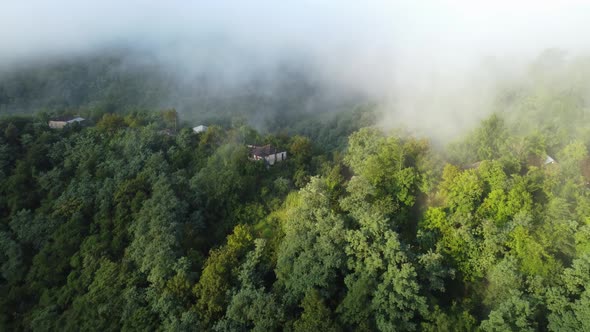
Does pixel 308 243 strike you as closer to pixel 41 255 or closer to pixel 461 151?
pixel 461 151

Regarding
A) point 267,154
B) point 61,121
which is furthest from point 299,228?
point 61,121

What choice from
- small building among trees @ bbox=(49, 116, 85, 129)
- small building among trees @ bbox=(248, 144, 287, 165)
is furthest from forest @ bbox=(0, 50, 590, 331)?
small building among trees @ bbox=(49, 116, 85, 129)

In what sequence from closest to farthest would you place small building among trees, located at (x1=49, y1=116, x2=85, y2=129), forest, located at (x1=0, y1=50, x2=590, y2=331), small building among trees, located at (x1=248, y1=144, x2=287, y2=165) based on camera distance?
forest, located at (x1=0, y1=50, x2=590, y2=331)
small building among trees, located at (x1=248, y1=144, x2=287, y2=165)
small building among trees, located at (x1=49, y1=116, x2=85, y2=129)

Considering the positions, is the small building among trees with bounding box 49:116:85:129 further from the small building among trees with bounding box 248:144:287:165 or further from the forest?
the small building among trees with bounding box 248:144:287:165

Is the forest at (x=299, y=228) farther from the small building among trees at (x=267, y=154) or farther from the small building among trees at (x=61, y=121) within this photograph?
the small building among trees at (x=61, y=121)

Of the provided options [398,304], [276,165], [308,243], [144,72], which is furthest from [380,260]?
[144,72]
